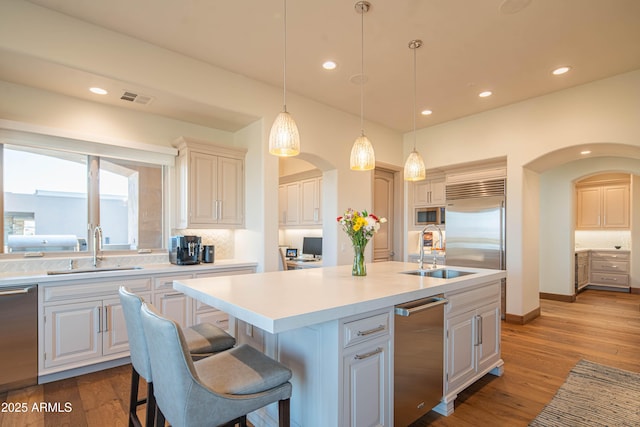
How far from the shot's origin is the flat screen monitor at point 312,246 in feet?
19.9

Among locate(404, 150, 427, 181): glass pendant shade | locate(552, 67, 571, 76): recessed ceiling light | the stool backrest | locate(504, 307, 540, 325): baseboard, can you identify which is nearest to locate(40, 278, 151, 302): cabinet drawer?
the stool backrest

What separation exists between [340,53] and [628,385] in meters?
4.00

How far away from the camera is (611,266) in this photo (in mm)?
7098

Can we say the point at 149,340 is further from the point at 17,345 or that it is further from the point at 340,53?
the point at 340,53

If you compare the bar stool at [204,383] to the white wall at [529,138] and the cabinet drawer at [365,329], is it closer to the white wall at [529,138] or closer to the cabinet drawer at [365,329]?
the cabinet drawer at [365,329]

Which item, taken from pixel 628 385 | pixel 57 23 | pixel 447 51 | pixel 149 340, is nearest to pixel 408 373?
pixel 149 340

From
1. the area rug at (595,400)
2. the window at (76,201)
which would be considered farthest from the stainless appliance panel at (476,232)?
the window at (76,201)

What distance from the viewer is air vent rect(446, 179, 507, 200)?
478cm

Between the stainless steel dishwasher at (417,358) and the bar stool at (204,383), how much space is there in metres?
0.77

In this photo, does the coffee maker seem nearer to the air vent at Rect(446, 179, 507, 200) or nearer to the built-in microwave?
the built-in microwave

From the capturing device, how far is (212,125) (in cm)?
419

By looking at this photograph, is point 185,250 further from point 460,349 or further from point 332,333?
point 460,349

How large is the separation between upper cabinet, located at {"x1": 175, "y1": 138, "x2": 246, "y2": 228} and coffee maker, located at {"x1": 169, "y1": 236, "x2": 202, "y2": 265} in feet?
0.59

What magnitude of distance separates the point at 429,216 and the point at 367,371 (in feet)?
14.2
